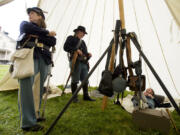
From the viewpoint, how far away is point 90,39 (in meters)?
2.98

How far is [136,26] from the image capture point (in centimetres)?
244

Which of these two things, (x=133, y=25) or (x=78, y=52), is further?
(x=133, y=25)

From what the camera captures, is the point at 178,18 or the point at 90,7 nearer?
the point at 178,18

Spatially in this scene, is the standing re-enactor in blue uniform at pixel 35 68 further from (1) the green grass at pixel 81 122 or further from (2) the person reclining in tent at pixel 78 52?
(2) the person reclining in tent at pixel 78 52

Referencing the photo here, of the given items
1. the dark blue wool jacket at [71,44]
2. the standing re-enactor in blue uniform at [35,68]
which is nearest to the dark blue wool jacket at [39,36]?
the standing re-enactor in blue uniform at [35,68]

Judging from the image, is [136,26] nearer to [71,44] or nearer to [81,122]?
[71,44]

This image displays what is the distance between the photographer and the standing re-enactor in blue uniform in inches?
43.6

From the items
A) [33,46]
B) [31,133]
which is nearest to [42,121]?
[31,133]

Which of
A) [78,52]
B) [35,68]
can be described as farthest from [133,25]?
[35,68]

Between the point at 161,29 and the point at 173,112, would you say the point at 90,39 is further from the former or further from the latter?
the point at 173,112

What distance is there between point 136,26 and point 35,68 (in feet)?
7.22

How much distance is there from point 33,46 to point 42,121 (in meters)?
0.89

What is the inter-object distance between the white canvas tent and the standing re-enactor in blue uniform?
1.37m

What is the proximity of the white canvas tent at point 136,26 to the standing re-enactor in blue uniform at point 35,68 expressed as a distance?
4.49ft
